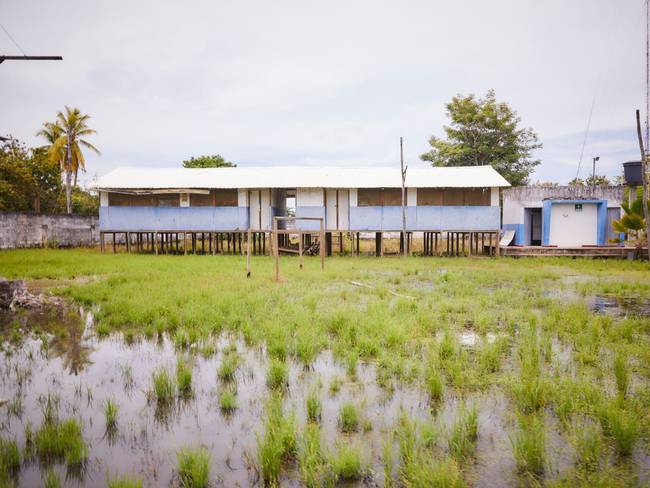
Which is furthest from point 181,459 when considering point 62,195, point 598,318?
point 62,195

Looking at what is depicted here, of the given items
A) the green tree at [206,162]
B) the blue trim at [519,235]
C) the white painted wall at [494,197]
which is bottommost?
the blue trim at [519,235]

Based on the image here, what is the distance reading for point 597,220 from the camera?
2162 centimetres

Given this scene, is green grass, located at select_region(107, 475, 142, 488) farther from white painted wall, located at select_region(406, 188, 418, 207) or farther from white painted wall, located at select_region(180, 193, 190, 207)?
white painted wall, located at select_region(180, 193, 190, 207)

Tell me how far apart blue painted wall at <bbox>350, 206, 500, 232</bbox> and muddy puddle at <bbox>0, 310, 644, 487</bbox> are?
15011 millimetres

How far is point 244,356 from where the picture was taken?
596cm

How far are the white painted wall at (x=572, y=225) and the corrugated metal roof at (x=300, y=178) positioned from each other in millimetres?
3644

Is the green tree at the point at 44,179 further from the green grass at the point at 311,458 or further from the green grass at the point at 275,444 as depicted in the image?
the green grass at the point at 311,458

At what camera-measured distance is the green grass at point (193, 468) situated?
3.11 meters

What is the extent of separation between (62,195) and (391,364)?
38.3m

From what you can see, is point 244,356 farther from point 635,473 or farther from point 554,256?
point 554,256

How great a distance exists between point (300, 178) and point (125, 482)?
1998 centimetres

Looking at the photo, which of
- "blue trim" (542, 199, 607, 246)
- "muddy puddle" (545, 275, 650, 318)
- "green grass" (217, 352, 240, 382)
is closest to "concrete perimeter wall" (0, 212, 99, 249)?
"green grass" (217, 352, 240, 382)

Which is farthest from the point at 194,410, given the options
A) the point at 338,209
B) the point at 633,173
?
the point at 633,173

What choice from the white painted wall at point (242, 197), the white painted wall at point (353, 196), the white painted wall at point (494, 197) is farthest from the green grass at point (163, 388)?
the white painted wall at point (494, 197)
